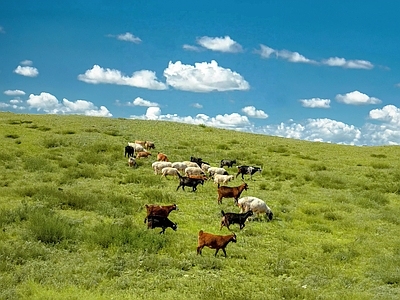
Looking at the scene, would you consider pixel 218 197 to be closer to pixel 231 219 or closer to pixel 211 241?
pixel 231 219

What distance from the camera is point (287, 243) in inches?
596

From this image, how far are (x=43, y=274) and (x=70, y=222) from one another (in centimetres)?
440

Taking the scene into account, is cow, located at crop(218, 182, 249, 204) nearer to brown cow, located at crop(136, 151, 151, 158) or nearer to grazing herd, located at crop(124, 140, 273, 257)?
grazing herd, located at crop(124, 140, 273, 257)

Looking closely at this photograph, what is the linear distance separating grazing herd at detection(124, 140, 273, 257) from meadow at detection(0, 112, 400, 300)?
1.19 ft

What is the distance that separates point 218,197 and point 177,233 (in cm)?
570

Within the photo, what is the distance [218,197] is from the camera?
20406 mm

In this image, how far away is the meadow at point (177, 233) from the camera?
1073 centimetres

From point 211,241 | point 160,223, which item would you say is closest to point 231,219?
point 160,223

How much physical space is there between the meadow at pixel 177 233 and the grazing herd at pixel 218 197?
36 cm

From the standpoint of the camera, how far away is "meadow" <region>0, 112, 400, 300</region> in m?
10.7

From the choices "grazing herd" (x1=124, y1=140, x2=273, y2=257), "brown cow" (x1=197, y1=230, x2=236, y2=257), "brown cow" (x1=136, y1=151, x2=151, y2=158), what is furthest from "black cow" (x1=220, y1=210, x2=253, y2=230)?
"brown cow" (x1=136, y1=151, x2=151, y2=158)

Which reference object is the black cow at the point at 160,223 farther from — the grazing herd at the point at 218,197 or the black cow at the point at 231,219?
the black cow at the point at 231,219

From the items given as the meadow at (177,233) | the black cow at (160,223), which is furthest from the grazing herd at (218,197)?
the meadow at (177,233)

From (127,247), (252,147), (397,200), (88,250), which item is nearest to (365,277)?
(127,247)
